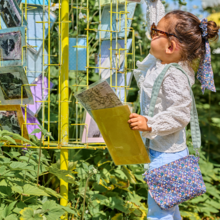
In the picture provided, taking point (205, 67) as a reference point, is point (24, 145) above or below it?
below

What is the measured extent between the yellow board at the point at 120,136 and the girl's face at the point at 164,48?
16.0 inches

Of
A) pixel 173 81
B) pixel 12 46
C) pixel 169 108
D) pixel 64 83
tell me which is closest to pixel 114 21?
pixel 64 83

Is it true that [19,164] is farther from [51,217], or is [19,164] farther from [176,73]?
[176,73]

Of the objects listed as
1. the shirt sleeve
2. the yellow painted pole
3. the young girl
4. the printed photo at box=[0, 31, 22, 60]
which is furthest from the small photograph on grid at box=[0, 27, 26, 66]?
the shirt sleeve

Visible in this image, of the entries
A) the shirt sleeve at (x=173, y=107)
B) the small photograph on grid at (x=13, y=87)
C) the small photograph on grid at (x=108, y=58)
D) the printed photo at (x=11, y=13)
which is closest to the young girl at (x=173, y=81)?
the shirt sleeve at (x=173, y=107)

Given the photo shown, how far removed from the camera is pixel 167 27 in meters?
1.60

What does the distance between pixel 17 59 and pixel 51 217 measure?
2.85 ft

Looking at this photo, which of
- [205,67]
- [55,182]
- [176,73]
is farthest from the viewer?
[55,182]

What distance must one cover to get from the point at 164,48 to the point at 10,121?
96cm

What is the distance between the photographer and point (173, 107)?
56.9 inches

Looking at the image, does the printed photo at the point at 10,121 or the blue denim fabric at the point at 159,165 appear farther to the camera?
the printed photo at the point at 10,121

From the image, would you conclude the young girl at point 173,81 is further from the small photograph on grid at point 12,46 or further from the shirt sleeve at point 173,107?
the small photograph on grid at point 12,46

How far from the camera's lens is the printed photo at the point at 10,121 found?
6.16 ft

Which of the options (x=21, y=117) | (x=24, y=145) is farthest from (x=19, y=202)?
(x=21, y=117)
